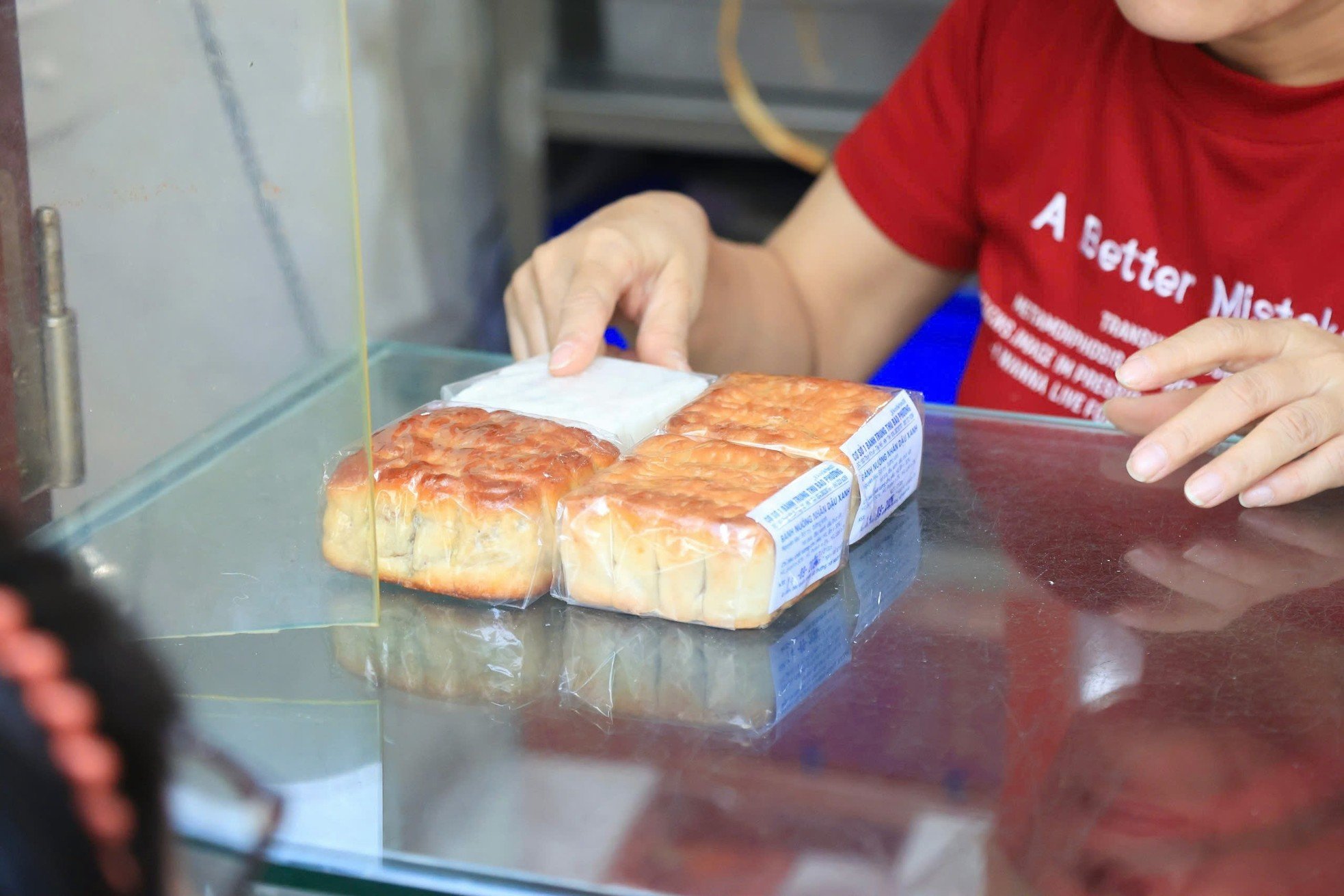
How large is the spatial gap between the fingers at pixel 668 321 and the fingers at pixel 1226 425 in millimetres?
329

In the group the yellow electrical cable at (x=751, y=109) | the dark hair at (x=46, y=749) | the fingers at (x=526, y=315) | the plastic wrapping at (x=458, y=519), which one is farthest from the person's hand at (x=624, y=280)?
the yellow electrical cable at (x=751, y=109)

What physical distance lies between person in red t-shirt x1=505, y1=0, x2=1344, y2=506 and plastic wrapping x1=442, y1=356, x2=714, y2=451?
0.07 feet

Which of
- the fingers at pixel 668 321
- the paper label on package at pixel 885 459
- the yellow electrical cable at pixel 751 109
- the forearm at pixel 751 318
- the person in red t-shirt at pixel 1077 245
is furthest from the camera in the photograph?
the yellow electrical cable at pixel 751 109

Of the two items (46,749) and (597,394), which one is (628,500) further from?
(46,749)

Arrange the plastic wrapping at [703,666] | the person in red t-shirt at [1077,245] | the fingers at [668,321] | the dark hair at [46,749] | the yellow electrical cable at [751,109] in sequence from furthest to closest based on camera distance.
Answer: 1. the yellow electrical cable at [751,109]
2. the fingers at [668,321]
3. the person in red t-shirt at [1077,245]
4. the plastic wrapping at [703,666]
5. the dark hair at [46,749]

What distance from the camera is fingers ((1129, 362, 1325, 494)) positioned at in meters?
0.72

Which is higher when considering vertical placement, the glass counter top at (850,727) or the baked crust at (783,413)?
the baked crust at (783,413)

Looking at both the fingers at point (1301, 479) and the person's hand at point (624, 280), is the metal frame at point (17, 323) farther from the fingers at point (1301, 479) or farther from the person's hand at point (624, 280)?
the fingers at point (1301, 479)

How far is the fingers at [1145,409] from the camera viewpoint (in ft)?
2.73

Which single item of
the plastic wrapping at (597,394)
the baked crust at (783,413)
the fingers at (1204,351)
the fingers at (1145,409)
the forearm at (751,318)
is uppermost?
the fingers at (1204,351)

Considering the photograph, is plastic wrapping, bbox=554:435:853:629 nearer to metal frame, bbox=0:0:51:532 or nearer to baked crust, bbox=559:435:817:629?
baked crust, bbox=559:435:817:629

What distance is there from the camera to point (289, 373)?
578 mm

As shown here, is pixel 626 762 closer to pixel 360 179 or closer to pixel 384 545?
pixel 384 545

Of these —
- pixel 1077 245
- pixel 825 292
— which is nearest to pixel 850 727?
pixel 1077 245
